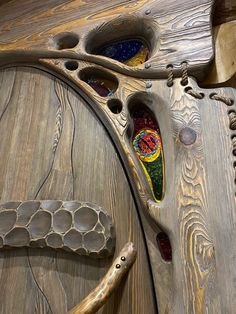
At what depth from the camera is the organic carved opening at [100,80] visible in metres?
1.03

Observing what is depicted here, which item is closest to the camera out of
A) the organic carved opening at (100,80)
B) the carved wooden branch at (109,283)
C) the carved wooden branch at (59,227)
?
the carved wooden branch at (109,283)

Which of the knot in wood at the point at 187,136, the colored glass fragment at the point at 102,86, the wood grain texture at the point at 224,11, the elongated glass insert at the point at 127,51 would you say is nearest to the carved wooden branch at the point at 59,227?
the knot in wood at the point at 187,136

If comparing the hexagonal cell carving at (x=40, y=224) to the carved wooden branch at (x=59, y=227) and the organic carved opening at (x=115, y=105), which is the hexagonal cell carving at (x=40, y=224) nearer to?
the carved wooden branch at (x=59, y=227)

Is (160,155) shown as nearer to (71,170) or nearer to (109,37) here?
(71,170)

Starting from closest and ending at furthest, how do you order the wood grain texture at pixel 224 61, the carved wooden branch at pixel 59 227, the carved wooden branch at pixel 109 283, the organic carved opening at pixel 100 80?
1. the carved wooden branch at pixel 109 283
2. the carved wooden branch at pixel 59 227
3. the wood grain texture at pixel 224 61
4. the organic carved opening at pixel 100 80

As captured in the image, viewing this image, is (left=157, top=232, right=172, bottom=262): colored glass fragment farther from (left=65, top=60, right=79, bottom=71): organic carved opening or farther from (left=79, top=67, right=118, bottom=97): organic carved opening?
→ (left=65, top=60, right=79, bottom=71): organic carved opening

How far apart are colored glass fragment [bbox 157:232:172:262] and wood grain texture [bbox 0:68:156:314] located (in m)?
0.04

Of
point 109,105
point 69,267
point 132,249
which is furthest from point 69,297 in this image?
point 109,105

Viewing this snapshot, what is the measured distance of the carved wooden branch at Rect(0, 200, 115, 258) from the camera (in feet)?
2.56

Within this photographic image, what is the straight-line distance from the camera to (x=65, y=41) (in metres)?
1.14

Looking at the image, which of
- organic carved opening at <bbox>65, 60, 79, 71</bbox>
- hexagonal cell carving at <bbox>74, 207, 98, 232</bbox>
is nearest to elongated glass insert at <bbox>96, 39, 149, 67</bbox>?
organic carved opening at <bbox>65, 60, 79, 71</bbox>

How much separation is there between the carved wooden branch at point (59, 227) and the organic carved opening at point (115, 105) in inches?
11.5

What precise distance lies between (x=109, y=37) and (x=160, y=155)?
0.47 m

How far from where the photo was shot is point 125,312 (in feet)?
2.41
